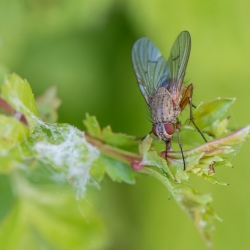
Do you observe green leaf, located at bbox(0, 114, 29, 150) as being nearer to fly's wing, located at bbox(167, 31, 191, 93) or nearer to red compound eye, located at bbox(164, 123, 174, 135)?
red compound eye, located at bbox(164, 123, 174, 135)

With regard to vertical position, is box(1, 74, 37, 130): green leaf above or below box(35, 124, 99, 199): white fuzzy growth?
above

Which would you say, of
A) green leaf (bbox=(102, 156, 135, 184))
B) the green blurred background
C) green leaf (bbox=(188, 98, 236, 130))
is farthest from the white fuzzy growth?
the green blurred background

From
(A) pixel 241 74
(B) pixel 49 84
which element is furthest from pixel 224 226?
(B) pixel 49 84

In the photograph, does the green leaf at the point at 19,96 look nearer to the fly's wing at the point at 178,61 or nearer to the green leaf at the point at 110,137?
the green leaf at the point at 110,137

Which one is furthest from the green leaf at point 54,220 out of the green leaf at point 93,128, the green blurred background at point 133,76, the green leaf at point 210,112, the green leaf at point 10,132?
the green leaf at point 210,112

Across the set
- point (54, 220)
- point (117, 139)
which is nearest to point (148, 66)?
point (117, 139)

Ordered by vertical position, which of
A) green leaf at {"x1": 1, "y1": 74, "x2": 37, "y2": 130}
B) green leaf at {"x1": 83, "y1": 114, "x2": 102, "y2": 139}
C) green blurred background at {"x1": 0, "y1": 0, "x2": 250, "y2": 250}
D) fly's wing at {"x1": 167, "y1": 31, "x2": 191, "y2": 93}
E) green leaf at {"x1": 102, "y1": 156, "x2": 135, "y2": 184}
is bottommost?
green leaf at {"x1": 102, "y1": 156, "x2": 135, "y2": 184}
